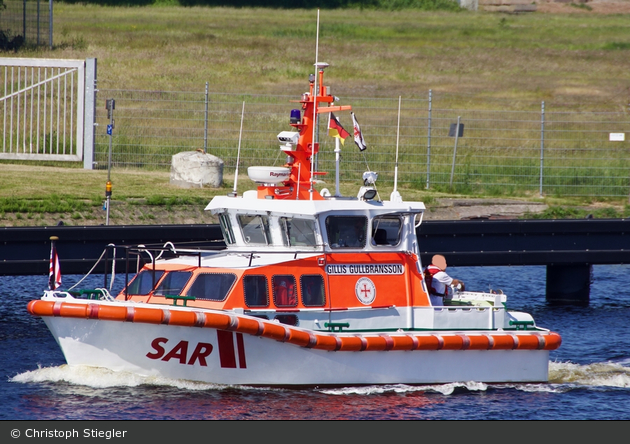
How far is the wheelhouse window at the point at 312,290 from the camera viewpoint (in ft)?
40.7

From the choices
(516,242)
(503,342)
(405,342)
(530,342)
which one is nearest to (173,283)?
(405,342)

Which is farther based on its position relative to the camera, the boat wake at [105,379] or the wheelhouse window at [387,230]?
the wheelhouse window at [387,230]

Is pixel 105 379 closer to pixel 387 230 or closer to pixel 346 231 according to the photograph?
pixel 346 231

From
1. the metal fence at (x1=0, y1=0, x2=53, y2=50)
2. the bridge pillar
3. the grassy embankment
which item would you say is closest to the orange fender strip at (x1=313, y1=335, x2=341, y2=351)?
the bridge pillar

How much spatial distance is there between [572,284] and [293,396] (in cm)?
Answer: 854

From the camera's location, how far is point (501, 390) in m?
12.8

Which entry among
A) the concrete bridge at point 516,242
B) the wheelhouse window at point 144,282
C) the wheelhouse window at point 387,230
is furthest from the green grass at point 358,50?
the wheelhouse window at point 387,230

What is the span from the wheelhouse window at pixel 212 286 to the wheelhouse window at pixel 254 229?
3.15 feet

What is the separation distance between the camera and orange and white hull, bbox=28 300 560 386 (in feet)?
37.7

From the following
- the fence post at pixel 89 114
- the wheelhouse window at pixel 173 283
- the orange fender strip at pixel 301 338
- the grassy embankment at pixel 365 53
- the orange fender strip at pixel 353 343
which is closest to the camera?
the orange fender strip at pixel 301 338

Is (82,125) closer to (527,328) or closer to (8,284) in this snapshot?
(8,284)

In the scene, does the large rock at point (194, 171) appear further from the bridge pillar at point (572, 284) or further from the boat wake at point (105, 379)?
the boat wake at point (105, 379)

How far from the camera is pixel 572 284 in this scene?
18297 millimetres

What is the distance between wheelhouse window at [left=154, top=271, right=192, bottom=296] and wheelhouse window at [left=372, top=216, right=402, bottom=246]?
2774 millimetres
